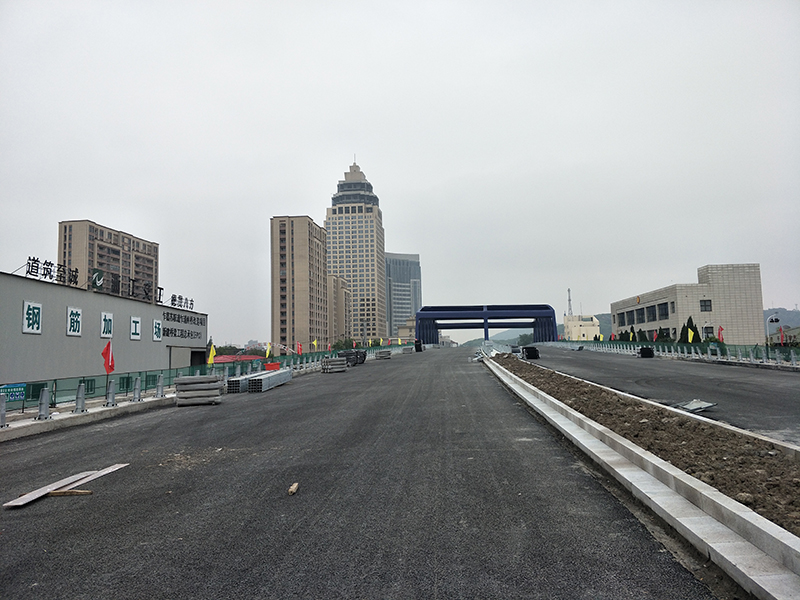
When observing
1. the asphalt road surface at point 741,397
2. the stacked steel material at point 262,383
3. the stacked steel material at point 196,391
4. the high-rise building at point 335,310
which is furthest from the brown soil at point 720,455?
the high-rise building at point 335,310

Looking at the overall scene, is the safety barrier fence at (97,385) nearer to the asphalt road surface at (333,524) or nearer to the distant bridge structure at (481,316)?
the asphalt road surface at (333,524)

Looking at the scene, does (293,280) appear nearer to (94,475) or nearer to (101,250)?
(101,250)

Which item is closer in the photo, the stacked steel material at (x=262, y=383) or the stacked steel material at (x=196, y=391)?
the stacked steel material at (x=196, y=391)

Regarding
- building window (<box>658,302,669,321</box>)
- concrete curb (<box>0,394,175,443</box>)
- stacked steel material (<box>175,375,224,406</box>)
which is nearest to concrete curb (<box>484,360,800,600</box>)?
concrete curb (<box>0,394,175,443</box>)

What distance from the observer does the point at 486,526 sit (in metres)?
5.34

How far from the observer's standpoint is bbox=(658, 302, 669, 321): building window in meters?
87.9

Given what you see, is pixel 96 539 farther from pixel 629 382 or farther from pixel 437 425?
pixel 629 382

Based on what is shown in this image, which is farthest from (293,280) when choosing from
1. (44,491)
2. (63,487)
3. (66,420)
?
(44,491)

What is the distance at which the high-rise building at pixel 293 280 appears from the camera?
147 metres

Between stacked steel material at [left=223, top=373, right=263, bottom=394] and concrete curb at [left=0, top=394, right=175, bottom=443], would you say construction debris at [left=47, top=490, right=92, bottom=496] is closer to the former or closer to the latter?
concrete curb at [left=0, top=394, right=175, bottom=443]

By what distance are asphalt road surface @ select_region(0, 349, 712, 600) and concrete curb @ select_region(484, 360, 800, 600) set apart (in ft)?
1.13

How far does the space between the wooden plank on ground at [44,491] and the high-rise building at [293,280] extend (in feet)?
455

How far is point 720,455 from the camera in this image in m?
7.12

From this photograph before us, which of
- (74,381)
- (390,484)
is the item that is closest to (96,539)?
(390,484)
